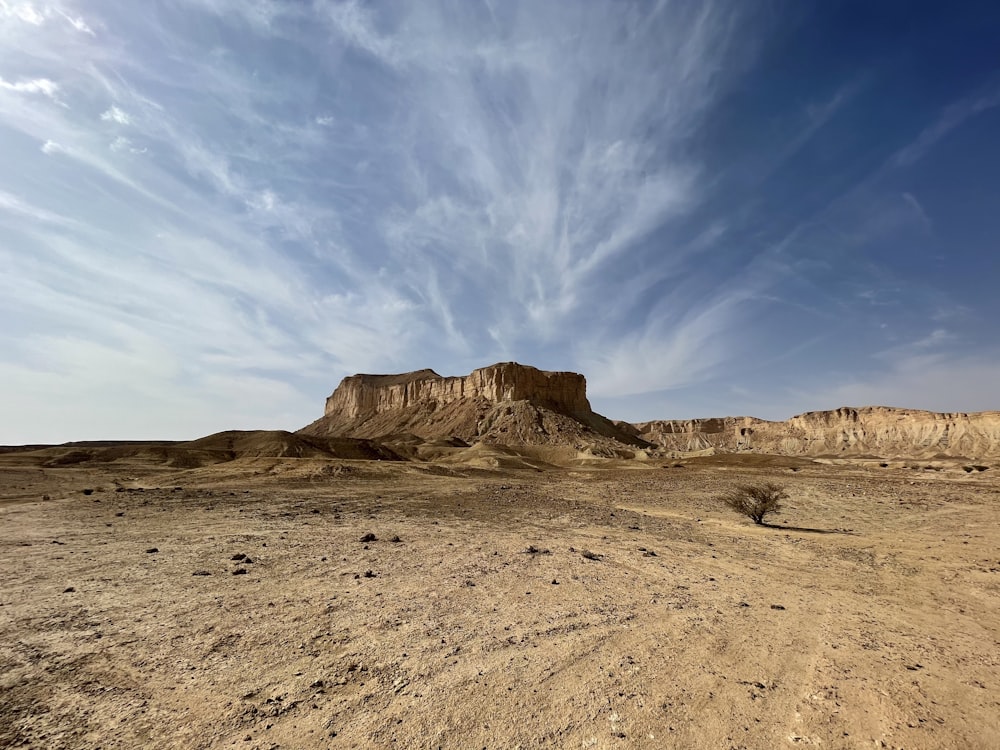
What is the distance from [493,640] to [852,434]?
13850 centimetres

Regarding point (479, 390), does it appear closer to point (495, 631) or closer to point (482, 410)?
point (482, 410)

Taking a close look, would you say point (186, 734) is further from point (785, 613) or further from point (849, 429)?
point (849, 429)

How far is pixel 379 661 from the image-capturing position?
4.77 metres

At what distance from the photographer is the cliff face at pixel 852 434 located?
9044 cm

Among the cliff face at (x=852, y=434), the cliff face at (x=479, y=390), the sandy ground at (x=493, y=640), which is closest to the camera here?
the sandy ground at (x=493, y=640)

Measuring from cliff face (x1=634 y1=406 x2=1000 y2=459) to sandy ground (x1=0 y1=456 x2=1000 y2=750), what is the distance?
353 feet

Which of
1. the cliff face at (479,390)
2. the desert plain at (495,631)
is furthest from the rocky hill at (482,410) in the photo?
the desert plain at (495,631)

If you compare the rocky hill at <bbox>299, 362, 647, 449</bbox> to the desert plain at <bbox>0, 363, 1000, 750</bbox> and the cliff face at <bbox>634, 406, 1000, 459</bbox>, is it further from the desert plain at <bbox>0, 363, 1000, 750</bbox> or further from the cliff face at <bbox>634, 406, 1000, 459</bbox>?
the desert plain at <bbox>0, 363, 1000, 750</bbox>

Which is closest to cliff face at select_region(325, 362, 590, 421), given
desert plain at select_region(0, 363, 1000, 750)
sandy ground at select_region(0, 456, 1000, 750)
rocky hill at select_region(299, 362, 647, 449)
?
rocky hill at select_region(299, 362, 647, 449)

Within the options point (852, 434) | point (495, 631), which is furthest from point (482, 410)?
point (495, 631)

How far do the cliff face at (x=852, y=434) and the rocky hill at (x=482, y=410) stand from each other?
44560 mm

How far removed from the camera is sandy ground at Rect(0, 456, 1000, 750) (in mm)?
3697

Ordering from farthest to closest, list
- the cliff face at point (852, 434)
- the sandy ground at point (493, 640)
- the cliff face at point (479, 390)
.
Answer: the cliff face at point (479, 390)
the cliff face at point (852, 434)
the sandy ground at point (493, 640)

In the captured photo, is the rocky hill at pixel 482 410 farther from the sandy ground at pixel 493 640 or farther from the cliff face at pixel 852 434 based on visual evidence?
the sandy ground at pixel 493 640
